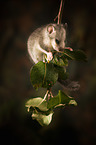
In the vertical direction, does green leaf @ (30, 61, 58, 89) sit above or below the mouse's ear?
below

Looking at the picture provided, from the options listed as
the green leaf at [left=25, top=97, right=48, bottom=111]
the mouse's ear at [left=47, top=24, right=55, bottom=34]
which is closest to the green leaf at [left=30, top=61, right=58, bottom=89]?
the green leaf at [left=25, top=97, right=48, bottom=111]

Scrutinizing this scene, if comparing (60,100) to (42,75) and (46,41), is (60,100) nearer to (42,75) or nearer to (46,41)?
(42,75)

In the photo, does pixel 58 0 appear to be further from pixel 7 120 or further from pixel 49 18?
pixel 7 120

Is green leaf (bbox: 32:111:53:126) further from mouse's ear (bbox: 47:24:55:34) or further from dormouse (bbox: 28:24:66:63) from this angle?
mouse's ear (bbox: 47:24:55:34)

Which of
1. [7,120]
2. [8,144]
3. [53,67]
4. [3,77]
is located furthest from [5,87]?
[53,67]

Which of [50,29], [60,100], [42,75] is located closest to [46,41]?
[50,29]

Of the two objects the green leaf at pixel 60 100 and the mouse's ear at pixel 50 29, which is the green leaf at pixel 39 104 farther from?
the mouse's ear at pixel 50 29

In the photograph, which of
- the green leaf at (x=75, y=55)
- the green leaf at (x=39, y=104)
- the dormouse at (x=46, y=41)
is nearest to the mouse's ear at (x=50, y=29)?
the dormouse at (x=46, y=41)

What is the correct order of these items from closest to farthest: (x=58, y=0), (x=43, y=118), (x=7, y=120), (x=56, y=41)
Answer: (x=43, y=118), (x=56, y=41), (x=58, y=0), (x=7, y=120)

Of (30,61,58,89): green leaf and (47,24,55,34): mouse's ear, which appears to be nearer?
(30,61,58,89): green leaf

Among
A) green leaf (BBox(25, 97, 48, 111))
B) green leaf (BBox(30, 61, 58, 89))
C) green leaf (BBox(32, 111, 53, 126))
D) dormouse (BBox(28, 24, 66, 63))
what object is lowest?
green leaf (BBox(32, 111, 53, 126))
